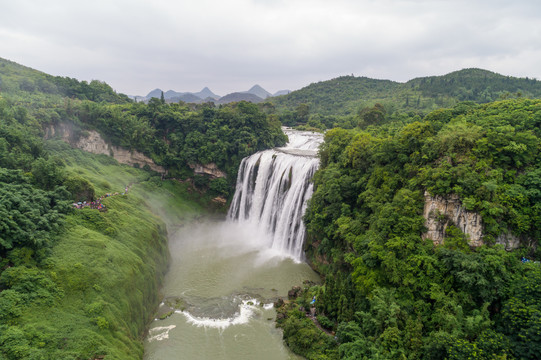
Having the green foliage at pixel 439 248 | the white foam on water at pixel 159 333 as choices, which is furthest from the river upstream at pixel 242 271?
the green foliage at pixel 439 248

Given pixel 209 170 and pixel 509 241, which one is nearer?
pixel 509 241

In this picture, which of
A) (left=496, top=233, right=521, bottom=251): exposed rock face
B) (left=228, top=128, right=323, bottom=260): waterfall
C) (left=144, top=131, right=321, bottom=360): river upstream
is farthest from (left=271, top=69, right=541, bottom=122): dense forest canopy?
(left=496, top=233, right=521, bottom=251): exposed rock face

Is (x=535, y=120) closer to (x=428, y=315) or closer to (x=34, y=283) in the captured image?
(x=428, y=315)

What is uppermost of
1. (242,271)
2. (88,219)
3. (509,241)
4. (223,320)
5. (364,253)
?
(509,241)

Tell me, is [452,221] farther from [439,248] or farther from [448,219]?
[439,248]

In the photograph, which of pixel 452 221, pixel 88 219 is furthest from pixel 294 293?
pixel 88 219

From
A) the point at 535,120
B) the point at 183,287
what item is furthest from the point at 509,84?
the point at 183,287

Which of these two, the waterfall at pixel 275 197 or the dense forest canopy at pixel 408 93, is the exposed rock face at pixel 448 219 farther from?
the dense forest canopy at pixel 408 93
